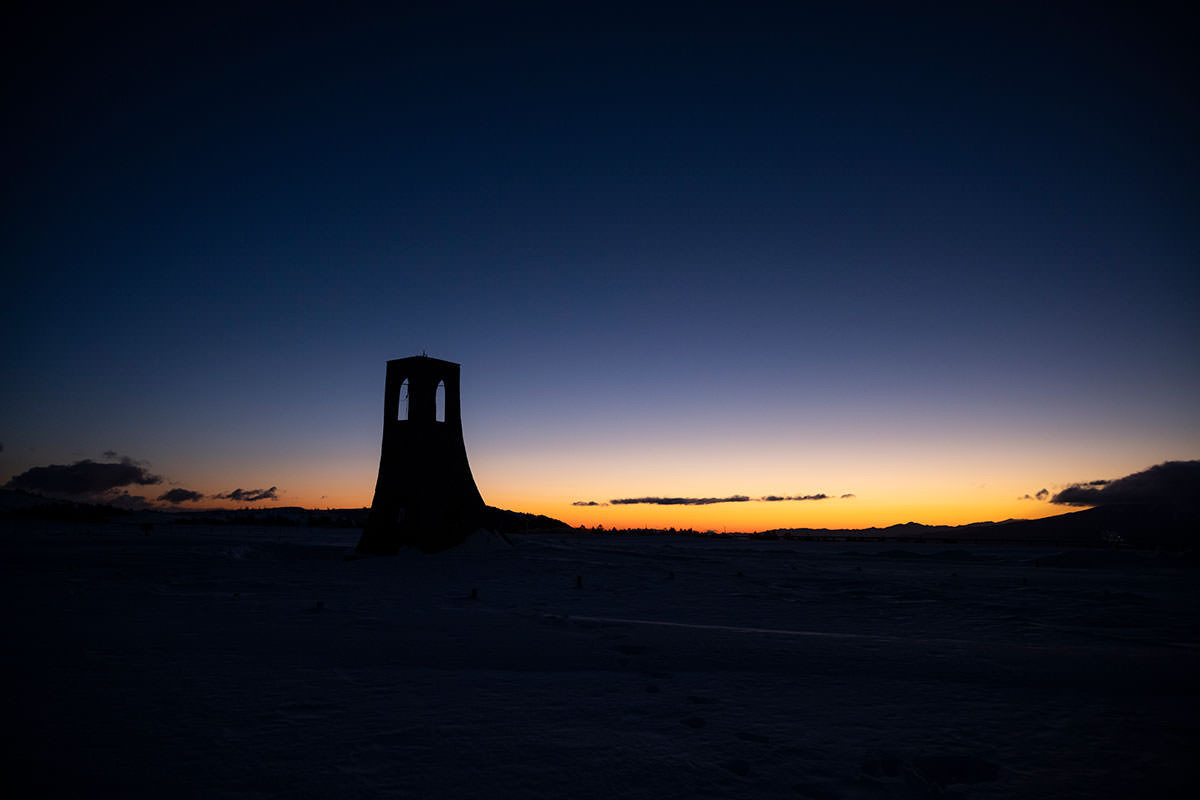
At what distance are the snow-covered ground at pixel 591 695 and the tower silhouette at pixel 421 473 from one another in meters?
8.78

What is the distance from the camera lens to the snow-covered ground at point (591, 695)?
4305mm

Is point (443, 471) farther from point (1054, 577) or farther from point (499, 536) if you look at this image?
point (1054, 577)

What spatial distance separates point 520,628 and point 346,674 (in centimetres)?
346

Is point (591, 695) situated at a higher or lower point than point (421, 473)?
lower

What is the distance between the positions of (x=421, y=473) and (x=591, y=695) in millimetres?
17988

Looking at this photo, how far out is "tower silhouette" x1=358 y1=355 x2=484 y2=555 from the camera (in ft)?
74.1

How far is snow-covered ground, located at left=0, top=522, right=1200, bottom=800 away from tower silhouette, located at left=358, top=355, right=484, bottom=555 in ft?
28.8

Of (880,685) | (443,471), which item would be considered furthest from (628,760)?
(443,471)

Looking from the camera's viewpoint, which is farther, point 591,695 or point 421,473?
point 421,473

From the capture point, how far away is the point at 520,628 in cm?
990

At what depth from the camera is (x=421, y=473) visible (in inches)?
906

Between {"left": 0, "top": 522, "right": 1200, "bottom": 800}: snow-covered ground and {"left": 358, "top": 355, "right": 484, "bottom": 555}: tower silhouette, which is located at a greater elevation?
{"left": 358, "top": 355, "right": 484, "bottom": 555}: tower silhouette

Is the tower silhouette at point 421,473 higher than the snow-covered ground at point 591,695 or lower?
higher

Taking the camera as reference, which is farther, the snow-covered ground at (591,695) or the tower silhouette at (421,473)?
the tower silhouette at (421,473)
